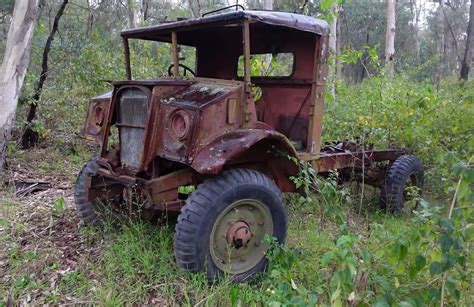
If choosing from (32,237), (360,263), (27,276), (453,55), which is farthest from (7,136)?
(453,55)

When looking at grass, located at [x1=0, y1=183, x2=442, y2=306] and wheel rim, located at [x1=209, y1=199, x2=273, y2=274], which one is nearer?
grass, located at [x1=0, y1=183, x2=442, y2=306]

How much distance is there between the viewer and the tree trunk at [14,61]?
676cm

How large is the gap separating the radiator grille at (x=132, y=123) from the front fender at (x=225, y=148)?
0.65 meters

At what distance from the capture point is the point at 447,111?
7.22 metres

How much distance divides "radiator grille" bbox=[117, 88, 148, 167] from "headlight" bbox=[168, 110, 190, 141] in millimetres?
309

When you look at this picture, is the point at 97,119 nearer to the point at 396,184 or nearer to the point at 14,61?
the point at 14,61

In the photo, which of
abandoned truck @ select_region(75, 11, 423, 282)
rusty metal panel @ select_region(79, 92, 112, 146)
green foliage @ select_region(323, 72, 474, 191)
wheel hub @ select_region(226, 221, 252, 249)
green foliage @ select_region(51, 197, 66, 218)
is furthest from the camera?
green foliage @ select_region(323, 72, 474, 191)

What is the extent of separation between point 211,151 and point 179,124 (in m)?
0.38

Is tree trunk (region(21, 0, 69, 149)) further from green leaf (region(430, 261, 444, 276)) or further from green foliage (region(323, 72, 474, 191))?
green leaf (region(430, 261, 444, 276))

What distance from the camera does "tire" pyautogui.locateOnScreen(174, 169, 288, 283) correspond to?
351 centimetres

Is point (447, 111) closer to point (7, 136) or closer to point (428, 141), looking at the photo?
point (428, 141)

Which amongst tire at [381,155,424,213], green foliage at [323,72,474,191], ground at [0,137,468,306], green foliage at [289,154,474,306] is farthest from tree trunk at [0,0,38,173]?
green foliage at [289,154,474,306]

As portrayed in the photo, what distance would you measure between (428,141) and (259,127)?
131 inches

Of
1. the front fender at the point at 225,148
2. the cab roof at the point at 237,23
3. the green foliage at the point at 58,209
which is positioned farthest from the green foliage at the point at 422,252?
the green foliage at the point at 58,209
